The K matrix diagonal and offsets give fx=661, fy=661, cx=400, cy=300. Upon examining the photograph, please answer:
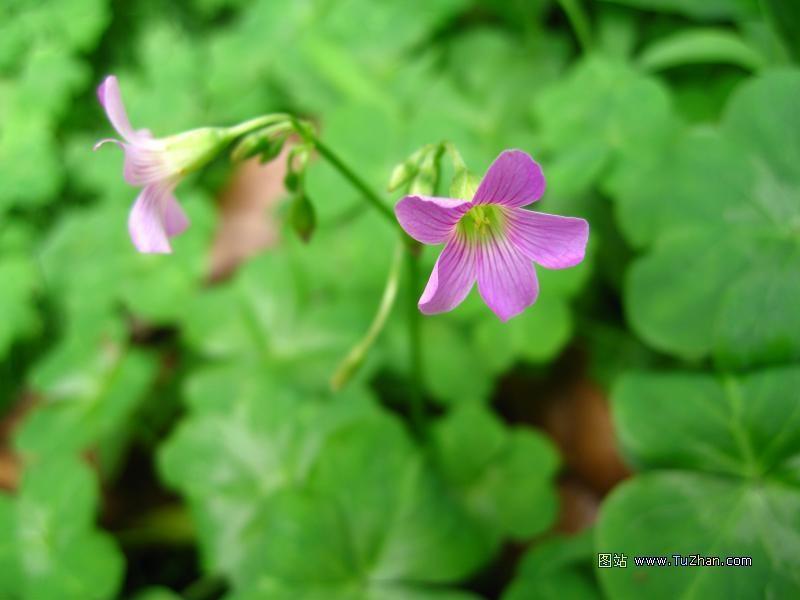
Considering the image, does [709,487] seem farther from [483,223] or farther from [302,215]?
[302,215]

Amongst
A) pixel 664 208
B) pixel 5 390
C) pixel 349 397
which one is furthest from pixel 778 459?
pixel 5 390

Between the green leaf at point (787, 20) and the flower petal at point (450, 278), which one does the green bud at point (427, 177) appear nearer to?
the flower petal at point (450, 278)

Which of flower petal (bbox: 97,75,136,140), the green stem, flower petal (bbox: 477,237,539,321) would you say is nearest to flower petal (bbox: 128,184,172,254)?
flower petal (bbox: 97,75,136,140)

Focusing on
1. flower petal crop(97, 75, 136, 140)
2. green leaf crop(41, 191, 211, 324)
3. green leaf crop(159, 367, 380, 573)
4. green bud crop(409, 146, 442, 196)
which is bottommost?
green leaf crop(159, 367, 380, 573)

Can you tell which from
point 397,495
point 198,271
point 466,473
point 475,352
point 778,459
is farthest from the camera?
point 198,271

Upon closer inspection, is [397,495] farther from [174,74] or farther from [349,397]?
[174,74]

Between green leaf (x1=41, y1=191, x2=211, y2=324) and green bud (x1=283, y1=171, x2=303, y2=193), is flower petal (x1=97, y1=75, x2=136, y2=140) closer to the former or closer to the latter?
green bud (x1=283, y1=171, x2=303, y2=193)

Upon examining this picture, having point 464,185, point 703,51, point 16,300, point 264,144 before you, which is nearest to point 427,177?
point 464,185
